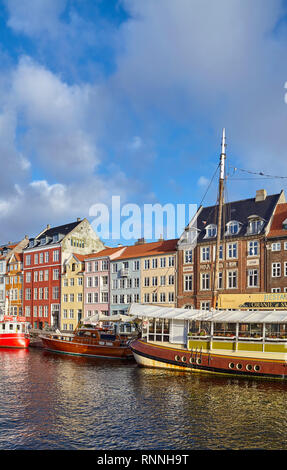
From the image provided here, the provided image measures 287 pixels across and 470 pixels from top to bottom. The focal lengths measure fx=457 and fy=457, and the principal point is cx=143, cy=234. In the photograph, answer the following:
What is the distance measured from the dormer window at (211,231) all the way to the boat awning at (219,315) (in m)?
23.0

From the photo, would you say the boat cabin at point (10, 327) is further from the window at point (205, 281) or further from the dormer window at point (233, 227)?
the dormer window at point (233, 227)

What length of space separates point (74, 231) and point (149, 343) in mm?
50415

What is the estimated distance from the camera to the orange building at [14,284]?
9938cm

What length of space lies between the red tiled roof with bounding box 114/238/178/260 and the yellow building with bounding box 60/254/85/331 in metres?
10.2

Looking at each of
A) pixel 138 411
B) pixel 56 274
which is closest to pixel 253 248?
pixel 138 411

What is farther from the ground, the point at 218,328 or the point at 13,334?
the point at 218,328

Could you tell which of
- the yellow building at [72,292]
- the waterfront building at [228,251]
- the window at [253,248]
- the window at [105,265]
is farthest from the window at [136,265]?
the window at [253,248]

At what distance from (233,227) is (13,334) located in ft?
117

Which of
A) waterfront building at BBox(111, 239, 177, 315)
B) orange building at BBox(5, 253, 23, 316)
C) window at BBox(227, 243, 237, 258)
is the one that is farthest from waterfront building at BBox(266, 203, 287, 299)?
orange building at BBox(5, 253, 23, 316)

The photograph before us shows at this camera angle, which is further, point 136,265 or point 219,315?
point 136,265

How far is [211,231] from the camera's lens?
220 feet

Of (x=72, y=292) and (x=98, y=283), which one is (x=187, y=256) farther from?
(x=72, y=292)
